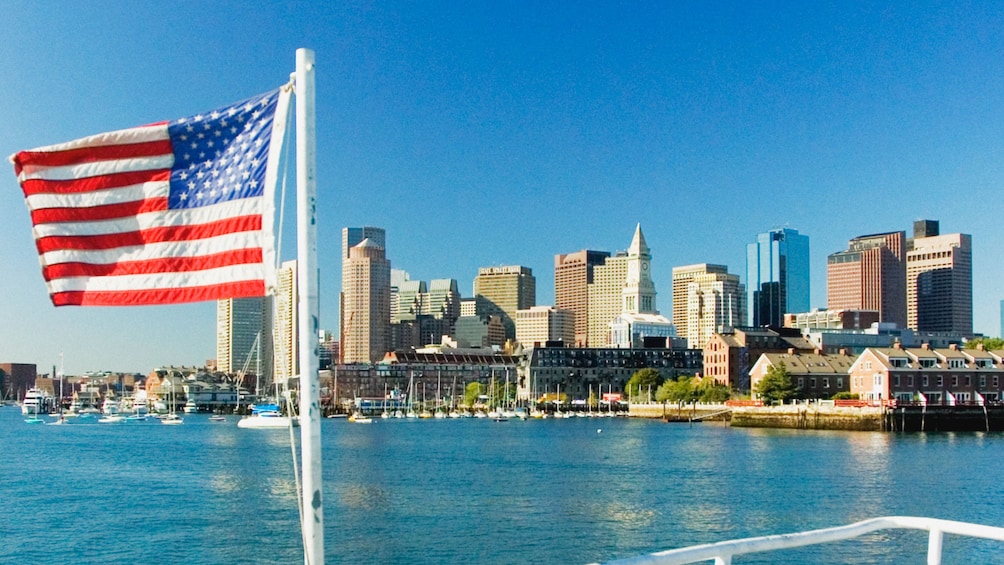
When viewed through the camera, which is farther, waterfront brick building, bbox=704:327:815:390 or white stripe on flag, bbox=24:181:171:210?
waterfront brick building, bbox=704:327:815:390

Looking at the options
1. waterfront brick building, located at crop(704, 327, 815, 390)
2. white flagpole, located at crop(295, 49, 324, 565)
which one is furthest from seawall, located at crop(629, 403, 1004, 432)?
white flagpole, located at crop(295, 49, 324, 565)

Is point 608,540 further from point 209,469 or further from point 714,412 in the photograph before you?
point 714,412

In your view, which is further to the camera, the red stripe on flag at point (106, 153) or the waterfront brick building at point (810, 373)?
the waterfront brick building at point (810, 373)

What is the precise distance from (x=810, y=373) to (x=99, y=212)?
150 m

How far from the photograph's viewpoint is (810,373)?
15112cm

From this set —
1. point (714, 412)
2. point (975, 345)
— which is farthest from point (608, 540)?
point (975, 345)

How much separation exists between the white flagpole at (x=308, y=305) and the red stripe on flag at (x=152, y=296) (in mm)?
921

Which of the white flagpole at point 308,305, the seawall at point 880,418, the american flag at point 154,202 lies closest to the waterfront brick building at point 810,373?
the seawall at point 880,418

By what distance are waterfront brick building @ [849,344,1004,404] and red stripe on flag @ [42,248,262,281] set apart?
131657mm

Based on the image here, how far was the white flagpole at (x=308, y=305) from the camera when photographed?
852 centimetres

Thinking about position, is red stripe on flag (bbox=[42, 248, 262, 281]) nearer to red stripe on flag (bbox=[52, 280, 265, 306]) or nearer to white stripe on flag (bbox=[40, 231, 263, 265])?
white stripe on flag (bbox=[40, 231, 263, 265])

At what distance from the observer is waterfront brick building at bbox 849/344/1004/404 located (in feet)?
436

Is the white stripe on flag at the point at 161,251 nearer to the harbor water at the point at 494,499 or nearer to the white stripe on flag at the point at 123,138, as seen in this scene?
the white stripe on flag at the point at 123,138

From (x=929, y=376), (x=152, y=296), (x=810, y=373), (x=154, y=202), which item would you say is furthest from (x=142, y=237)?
(x=810, y=373)
